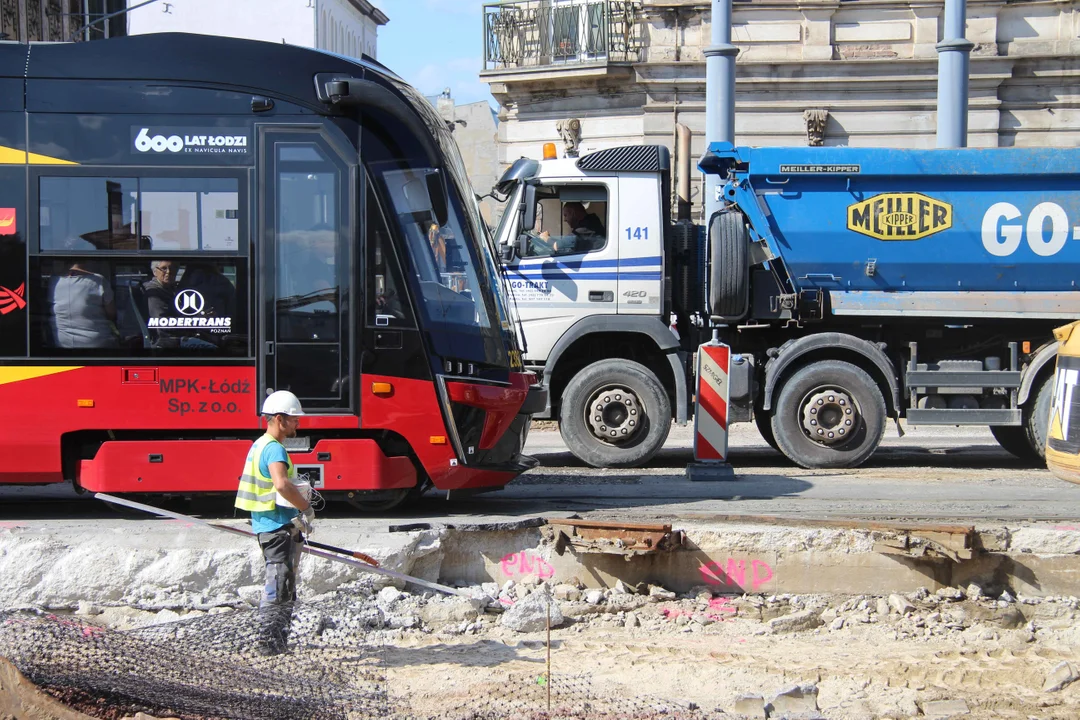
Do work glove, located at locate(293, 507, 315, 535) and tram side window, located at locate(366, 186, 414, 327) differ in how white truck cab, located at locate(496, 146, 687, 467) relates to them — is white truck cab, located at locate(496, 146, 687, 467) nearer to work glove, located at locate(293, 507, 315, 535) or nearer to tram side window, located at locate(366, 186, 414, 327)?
tram side window, located at locate(366, 186, 414, 327)

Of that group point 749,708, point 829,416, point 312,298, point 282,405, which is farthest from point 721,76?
point 749,708

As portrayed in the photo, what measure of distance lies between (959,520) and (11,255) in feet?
23.3

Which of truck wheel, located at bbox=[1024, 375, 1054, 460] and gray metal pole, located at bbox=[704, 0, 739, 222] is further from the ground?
gray metal pole, located at bbox=[704, 0, 739, 222]

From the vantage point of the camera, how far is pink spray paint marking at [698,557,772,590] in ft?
25.3

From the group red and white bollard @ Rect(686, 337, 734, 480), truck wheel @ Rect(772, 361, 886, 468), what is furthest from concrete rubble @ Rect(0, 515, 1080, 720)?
truck wheel @ Rect(772, 361, 886, 468)

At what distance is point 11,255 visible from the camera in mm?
7914

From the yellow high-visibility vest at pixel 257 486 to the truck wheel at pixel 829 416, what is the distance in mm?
6619

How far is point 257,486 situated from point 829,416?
699 cm

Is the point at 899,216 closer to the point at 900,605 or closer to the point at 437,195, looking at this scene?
the point at 900,605

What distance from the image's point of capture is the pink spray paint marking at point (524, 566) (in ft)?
25.3

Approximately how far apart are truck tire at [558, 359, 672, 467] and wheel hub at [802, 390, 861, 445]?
1428 millimetres

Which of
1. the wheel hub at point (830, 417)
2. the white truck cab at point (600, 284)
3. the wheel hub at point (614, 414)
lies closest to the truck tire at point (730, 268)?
the white truck cab at point (600, 284)

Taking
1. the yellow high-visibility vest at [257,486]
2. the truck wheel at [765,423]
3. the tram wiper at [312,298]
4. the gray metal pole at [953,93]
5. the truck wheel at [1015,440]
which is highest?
the gray metal pole at [953,93]

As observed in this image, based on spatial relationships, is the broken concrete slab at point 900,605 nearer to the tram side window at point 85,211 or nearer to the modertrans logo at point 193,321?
the modertrans logo at point 193,321
